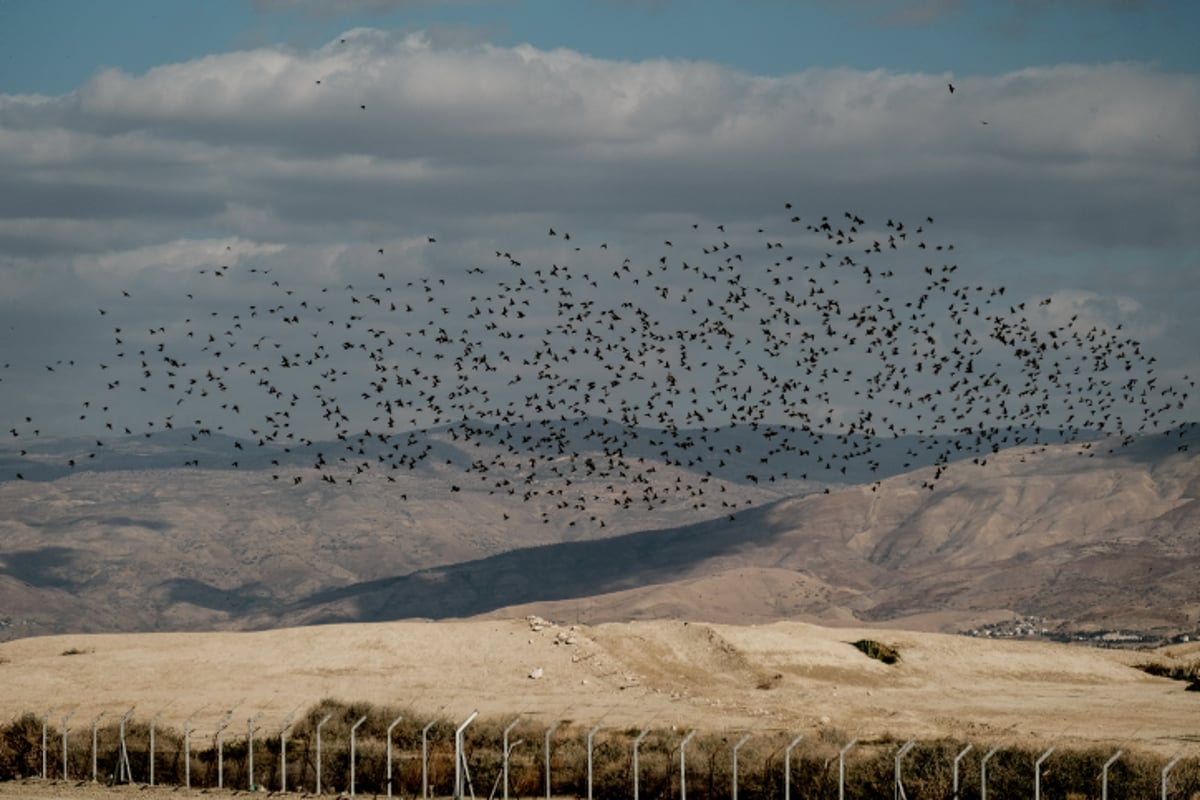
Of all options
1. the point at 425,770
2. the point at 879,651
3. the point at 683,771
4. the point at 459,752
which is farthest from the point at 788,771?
the point at 879,651

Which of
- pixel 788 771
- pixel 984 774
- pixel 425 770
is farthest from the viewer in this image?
pixel 425 770

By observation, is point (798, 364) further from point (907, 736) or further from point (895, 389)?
point (907, 736)

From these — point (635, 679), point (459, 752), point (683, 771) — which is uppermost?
point (459, 752)

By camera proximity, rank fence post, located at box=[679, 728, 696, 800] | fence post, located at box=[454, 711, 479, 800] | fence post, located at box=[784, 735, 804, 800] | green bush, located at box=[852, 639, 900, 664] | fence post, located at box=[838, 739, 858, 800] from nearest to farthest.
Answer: fence post, located at box=[454, 711, 479, 800], fence post, located at box=[838, 739, 858, 800], fence post, located at box=[784, 735, 804, 800], fence post, located at box=[679, 728, 696, 800], green bush, located at box=[852, 639, 900, 664]

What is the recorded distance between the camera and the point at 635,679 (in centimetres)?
8775

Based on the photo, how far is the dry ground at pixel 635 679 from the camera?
3029 inches

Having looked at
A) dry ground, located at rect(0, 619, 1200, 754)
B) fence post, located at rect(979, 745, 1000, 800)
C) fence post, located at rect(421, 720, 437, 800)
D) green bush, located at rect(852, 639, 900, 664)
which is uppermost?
fence post, located at rect(979, 745, 1000, 800)

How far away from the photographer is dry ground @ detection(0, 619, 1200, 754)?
76.9 meters

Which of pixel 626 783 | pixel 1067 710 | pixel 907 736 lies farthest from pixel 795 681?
pixel 626 783

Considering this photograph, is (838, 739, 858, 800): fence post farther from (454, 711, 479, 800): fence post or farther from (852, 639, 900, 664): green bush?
(852, 639, 900, 664): green bush

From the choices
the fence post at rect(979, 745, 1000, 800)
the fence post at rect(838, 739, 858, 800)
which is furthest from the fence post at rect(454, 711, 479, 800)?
the fence post at rect(979, 745, 1000, 800)

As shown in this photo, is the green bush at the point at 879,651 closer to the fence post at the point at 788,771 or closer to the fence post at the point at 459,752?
the fence post at the point at 788,771

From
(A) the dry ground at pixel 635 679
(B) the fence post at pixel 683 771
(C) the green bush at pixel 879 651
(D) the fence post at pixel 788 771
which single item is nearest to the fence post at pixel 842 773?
(D) the fence post at pixel 788 771

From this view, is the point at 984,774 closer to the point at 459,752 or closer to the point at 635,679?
the point at 459,752
